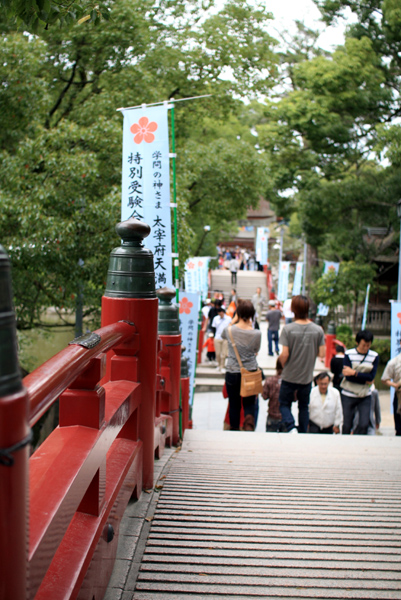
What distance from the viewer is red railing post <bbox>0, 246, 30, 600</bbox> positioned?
3.28 ft

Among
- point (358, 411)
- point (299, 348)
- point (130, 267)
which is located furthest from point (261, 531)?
point (358, 411)

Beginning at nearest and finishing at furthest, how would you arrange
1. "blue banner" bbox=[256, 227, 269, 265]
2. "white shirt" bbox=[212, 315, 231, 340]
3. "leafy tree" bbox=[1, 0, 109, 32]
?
"leafy tree" bbox=[1, 0, 109, 32] < "white shirt" bbox=[212, 315, 231, 340] < "blue banner" bbox=[256, 227, 269, 265]

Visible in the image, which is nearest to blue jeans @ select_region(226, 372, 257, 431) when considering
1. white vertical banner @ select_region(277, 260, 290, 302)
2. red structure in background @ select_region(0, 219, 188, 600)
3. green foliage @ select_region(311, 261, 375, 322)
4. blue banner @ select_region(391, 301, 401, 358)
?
red structure in background @ select_region(0, 219, 188, 600)

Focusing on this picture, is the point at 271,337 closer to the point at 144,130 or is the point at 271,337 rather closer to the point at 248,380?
the point at 248,380

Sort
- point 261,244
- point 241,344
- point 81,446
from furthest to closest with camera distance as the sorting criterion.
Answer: point 261,244, point 241,344, point 81,446

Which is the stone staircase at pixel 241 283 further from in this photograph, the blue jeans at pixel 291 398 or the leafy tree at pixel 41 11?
the leafy tree at pixel 41 11

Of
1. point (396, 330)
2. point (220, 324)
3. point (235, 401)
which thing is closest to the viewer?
point (235, 401)

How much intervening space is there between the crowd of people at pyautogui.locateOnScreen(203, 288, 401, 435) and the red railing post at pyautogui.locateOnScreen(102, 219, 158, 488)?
3.18 metres

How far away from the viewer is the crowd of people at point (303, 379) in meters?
6.05

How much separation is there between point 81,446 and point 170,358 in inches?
124

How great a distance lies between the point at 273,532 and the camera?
9.00 ft

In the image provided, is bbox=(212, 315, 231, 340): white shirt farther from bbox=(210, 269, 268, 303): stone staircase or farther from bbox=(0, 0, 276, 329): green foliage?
bbox=(210, 269, 268, 303): stone staircase

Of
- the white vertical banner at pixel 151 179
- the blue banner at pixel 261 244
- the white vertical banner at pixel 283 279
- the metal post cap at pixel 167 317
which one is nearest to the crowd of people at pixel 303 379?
the white vertical banner at pixel 151 179

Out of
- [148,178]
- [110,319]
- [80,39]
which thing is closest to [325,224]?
[80,39]
